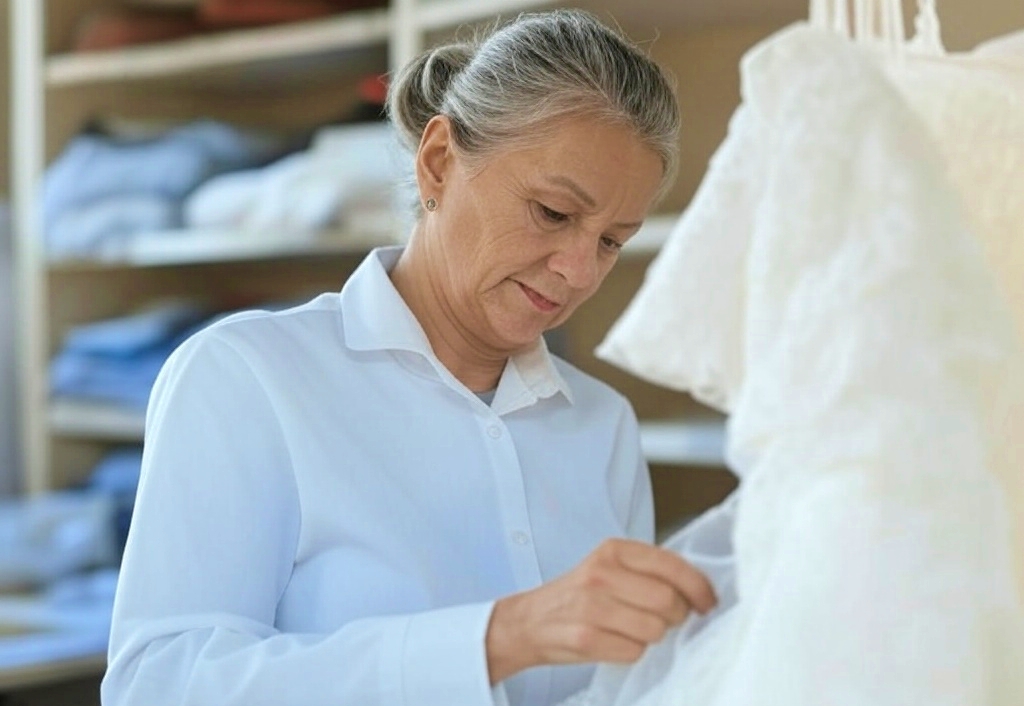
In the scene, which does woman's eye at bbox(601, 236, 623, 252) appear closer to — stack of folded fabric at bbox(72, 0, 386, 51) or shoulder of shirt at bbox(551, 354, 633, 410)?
shoulder of shirt at bbox(551, 354, 633, 410)

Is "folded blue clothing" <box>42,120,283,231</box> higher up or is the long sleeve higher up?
the long sleeve

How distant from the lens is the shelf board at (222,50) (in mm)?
2107

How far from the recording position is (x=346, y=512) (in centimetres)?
97

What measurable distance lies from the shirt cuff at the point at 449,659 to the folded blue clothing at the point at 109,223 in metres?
1.66

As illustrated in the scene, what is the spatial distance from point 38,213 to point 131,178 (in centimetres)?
22

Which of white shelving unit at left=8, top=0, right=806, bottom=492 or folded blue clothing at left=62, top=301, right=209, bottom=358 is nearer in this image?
white shelving unit at left=8, top=0, right=806, bottom=492

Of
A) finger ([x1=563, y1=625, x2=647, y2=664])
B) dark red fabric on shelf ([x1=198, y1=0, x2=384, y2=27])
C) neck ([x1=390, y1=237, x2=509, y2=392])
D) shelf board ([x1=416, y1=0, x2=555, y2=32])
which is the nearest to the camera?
finger ([x1=563, y1=625, x2=647, y2=664])

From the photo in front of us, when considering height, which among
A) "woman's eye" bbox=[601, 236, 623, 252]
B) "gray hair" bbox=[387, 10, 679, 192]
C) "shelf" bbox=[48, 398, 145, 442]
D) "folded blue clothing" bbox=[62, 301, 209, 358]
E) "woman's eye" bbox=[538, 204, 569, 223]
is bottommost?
"shelf" bbox=[48, 398, 145, 442]

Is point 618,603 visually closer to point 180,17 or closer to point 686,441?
point 686,441

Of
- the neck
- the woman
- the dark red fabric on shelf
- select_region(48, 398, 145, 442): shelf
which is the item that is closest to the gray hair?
the woman

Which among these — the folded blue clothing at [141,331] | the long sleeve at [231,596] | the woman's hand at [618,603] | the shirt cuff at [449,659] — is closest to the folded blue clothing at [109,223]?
the folded blue clothing at [141,331]

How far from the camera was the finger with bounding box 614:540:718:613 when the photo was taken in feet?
2.18

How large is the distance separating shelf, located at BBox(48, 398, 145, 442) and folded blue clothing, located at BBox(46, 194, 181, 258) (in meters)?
0.24

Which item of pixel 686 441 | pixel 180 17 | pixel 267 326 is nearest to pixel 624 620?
pixel 267 326
